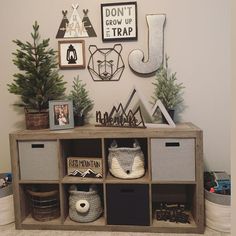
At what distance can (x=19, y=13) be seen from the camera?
2.26 m

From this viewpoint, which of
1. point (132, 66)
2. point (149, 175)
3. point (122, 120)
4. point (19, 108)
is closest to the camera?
point (149, 175)

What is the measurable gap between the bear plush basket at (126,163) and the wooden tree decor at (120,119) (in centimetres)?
18

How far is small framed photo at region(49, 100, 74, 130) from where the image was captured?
6.67ft

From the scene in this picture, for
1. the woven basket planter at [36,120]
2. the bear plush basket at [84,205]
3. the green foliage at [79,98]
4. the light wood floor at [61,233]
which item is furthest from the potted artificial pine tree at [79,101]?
the light wood floor at [61,233]

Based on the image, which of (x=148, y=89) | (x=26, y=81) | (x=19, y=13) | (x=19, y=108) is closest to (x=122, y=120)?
(x=148, y=89)

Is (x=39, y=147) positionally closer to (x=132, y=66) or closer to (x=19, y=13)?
(x=132, y=66)

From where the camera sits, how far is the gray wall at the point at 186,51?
2.12 meters

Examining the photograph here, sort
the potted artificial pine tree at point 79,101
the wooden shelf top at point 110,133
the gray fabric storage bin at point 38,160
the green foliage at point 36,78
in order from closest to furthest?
1. the wooden shelf top at point 110,133
2. the gray fabric storage bin at point 38,160
3. the green foliage at point 36,78
4. the potted artificial pine tree at point 79,101

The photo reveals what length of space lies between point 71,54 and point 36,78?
0.36m

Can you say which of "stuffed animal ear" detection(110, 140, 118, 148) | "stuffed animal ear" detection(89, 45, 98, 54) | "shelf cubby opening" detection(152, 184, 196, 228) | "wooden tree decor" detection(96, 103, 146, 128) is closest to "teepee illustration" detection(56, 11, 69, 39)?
"stuffed animal ear" detection(89, 45, 98, 54)

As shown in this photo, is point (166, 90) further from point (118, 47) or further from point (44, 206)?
point (44, 206)

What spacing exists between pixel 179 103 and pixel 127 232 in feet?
3.31

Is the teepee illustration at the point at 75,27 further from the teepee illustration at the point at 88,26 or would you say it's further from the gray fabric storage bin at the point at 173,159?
the gray fabric storage bin at the point at 173,159

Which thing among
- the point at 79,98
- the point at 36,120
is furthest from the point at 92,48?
the point at 36,120
